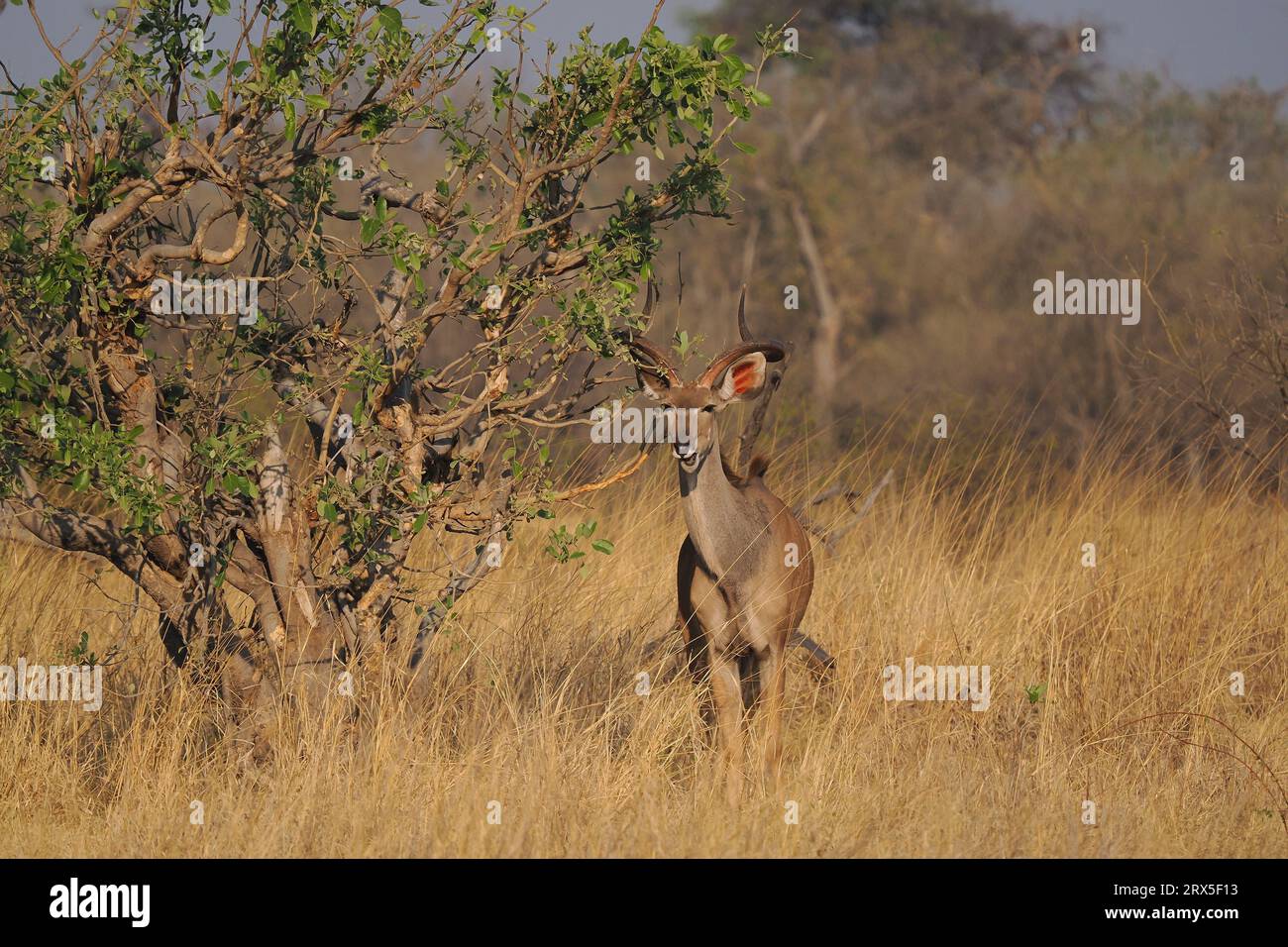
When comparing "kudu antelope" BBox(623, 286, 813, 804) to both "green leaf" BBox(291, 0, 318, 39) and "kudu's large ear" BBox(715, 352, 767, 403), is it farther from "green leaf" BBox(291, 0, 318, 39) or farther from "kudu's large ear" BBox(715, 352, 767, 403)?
"green leaf" BBox(291, 0, 318, 39)

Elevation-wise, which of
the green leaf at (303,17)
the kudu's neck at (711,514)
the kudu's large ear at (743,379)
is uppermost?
the green leaf at (303,17)

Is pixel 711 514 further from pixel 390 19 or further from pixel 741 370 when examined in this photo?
pixel 390 19

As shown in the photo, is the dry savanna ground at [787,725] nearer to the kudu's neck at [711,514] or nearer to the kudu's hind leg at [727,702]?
the kudu's hind leg at [727,702]

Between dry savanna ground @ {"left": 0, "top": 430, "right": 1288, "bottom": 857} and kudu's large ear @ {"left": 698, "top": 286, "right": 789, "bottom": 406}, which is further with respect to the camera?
kudu's large ear @ {"left": 698, "top": 286, "right": 789, "bottom": 406}

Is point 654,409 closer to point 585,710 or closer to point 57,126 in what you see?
point 585,710

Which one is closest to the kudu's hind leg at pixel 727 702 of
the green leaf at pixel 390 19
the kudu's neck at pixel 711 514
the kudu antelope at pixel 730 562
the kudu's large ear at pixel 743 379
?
the kudu antelope at pixel 730 562

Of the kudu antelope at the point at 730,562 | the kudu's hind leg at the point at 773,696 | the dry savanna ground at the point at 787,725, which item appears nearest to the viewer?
the dry savanna ground at the point at 787,725

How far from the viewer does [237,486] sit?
16.8ft

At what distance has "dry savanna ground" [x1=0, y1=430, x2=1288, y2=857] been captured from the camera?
5.27 meters

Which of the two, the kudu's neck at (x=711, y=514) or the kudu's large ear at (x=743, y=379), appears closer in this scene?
the kudu's large ear at (x=743, y=379)

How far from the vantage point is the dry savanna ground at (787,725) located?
5270 mm

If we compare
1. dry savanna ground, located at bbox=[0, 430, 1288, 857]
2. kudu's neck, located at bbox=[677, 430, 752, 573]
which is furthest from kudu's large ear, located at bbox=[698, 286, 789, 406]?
dry savanna ground, located at bbox=[0, 430, 1288, 857]

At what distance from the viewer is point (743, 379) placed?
20.5ft

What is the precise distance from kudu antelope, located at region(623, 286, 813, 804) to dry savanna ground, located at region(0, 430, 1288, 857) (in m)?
0.21
